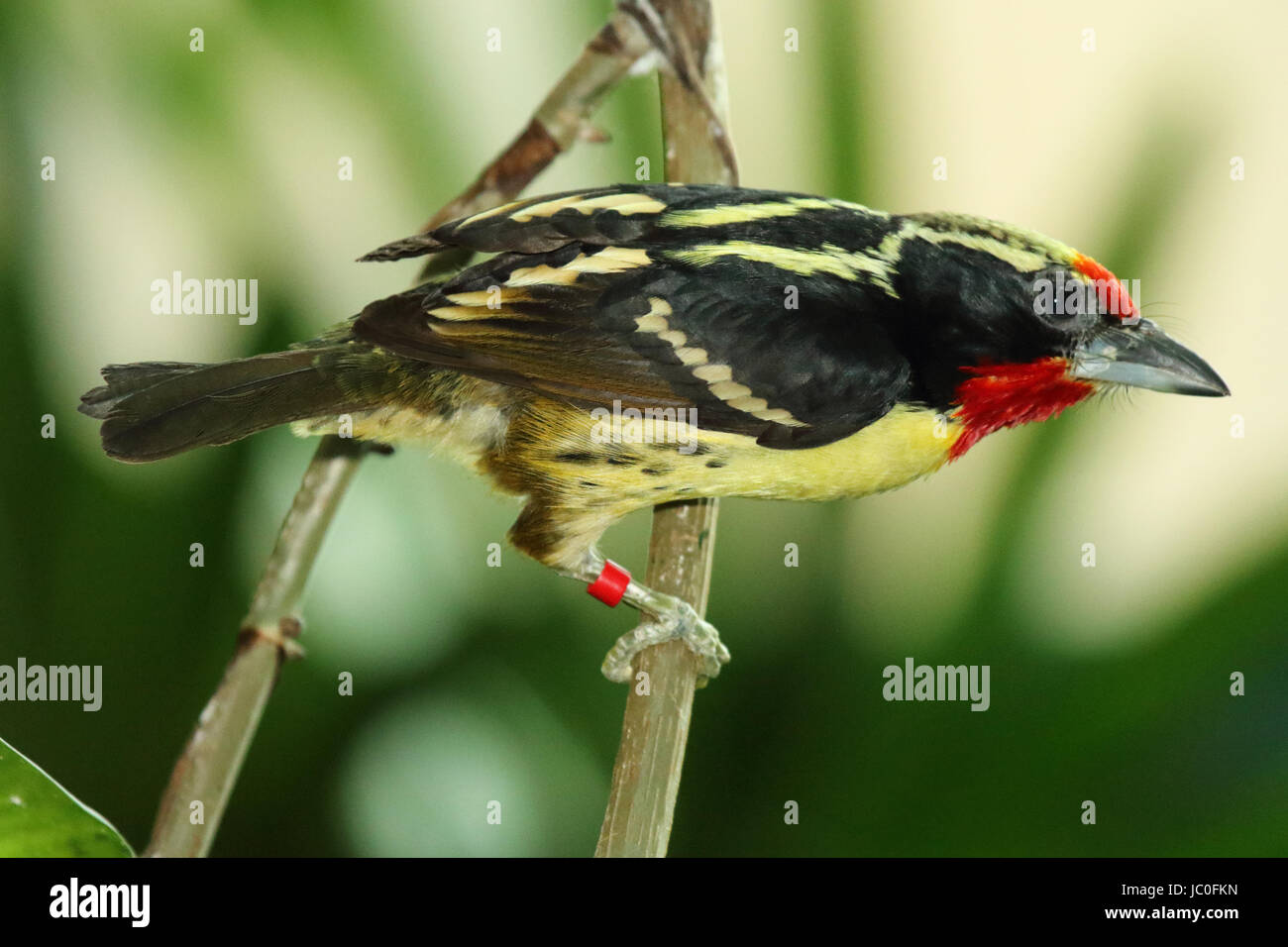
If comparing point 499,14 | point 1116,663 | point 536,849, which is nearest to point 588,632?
point 536,849

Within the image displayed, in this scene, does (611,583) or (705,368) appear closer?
(705,368)

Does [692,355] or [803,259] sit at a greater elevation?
[803,259]

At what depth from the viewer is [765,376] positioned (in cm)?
157

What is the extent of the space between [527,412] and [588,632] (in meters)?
0.59

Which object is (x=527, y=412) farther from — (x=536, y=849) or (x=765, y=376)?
(x=536, y=849)

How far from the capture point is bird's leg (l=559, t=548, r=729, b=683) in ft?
5.82

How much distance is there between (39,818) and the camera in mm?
1140

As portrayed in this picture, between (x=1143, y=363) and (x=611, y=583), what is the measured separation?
821mm

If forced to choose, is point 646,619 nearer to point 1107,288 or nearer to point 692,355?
point 692,355

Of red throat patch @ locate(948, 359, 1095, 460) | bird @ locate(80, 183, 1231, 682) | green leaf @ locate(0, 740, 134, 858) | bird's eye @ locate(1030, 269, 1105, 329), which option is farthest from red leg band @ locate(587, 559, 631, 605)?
green leaf @ locate(0, 740, 134, 858)

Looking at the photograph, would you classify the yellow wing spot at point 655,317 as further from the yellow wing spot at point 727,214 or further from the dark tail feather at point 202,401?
the dark tail feather at point 202,401

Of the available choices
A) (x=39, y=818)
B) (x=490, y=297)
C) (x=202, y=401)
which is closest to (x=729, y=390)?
(x=490, y=297)

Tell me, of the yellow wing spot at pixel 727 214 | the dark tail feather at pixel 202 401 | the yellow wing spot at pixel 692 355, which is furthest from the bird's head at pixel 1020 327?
the dark tail feather at pixel 202 401

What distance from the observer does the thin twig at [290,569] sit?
1.65 m
